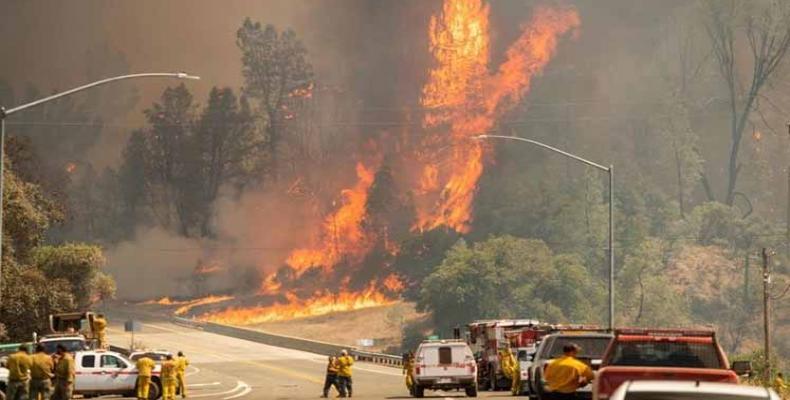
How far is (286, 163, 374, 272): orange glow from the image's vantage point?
524ft

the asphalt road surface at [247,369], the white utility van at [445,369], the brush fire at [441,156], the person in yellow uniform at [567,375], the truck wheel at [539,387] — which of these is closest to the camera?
the person in yellow uniform at [567,375]

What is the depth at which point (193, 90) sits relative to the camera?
179 m

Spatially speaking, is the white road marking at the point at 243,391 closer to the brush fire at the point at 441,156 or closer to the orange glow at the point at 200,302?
the orange glow at the point at 200,302

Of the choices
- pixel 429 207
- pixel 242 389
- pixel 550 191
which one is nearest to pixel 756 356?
pixel 242 389

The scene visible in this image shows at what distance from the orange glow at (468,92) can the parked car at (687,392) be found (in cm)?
14194

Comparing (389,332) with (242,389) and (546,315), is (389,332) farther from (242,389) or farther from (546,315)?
(242,389)

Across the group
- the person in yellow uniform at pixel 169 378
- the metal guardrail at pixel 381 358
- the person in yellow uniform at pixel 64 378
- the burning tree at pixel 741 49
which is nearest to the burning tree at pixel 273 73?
the burning tree at pixel 741 49

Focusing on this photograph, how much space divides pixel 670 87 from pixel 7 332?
334 ft

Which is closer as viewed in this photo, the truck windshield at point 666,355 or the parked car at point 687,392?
the parked car at point 687,392

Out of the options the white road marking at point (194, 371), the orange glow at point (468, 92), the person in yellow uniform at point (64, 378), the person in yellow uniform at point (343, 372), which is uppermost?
the orange glow at point (468, 92)

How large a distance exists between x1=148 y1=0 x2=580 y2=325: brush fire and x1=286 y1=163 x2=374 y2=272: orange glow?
110 millimetres

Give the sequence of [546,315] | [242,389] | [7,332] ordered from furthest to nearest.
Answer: [546,315] → [7,332] → [242,389]

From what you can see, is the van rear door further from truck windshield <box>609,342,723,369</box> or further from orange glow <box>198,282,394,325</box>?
orange glow <box>198,282,394,325</box>

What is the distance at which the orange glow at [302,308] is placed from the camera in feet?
474
